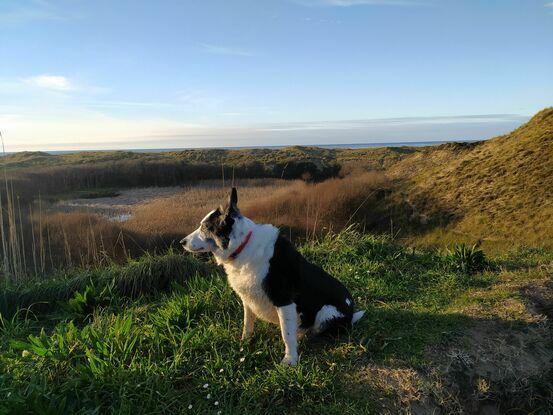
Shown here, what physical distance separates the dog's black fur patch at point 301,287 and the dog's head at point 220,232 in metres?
0.45

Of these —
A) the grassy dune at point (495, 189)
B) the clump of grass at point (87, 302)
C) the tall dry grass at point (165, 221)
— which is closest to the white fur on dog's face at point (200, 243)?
the clump of grass at point (87, 302)

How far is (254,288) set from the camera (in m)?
3.79

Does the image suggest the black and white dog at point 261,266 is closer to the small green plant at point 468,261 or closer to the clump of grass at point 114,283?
the clump of grass at point 114,283

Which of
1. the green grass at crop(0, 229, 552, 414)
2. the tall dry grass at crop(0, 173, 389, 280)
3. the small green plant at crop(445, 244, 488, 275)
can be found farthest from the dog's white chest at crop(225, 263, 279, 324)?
the tall dry grass at crop(0, 173, 389, 280)

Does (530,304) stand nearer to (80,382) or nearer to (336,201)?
(80,382)

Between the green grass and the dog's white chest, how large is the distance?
18.7 inches

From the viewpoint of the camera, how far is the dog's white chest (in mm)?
3768

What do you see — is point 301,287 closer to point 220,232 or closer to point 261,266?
point 261,266

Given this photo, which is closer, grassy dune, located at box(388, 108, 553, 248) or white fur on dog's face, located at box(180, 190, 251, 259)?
white fur on dog's face, located at box(180, 190, 251, 259)

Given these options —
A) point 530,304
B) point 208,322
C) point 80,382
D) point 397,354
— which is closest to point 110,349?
point 80,382

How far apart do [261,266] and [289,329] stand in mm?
648

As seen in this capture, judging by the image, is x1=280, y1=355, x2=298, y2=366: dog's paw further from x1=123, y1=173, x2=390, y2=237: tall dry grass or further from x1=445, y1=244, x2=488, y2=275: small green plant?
x1=123, y1=173, x2=390, y2=237: tall dry grass


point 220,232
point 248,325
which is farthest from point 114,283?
point 220,232

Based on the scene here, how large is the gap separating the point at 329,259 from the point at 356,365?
3.41 metres
